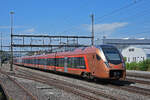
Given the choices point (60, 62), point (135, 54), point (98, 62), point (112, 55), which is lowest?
point (60, 62)

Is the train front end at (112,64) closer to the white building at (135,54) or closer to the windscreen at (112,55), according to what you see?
the windscreen at (112,55)

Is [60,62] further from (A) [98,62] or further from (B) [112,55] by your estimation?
(B) [112,55]

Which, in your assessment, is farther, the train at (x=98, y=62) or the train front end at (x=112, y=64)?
the train at (x=98, y=62)

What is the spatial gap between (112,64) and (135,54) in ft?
122

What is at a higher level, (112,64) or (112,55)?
(112,55)

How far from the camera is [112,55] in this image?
16047mm

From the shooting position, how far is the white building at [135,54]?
159 feet

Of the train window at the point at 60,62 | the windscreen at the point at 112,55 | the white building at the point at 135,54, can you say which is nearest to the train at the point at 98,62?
the windscreen at the point at 112,55

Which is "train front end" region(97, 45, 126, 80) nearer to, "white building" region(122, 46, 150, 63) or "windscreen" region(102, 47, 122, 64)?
"windscreen" region(102, 47, 122, 64)

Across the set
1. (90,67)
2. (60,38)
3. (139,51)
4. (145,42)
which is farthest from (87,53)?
(145,42)

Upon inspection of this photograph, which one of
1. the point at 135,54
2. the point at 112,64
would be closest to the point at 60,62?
the point at 112,64

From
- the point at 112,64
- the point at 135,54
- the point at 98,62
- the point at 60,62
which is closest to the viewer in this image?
the point at 112,64

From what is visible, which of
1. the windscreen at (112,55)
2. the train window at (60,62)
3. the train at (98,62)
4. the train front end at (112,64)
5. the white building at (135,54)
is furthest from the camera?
the white building at (135,54)

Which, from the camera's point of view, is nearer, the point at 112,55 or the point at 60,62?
the point at 112,55
